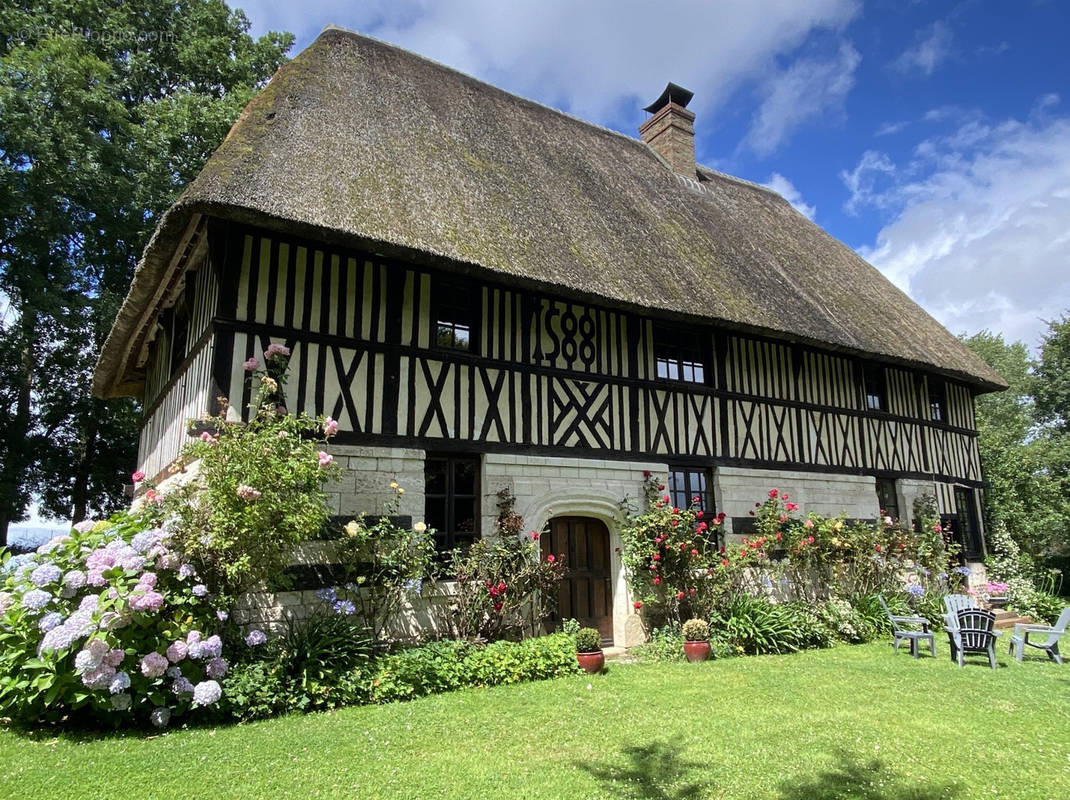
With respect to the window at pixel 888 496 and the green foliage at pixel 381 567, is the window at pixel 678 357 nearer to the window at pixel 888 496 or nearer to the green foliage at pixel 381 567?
the green foliage at pixel 381 567

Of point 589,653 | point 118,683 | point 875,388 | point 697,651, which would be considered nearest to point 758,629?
point 697,651

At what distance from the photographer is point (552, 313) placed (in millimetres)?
9070

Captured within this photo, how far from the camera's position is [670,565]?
350 inches

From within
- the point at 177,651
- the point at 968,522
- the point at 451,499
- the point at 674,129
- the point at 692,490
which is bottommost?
the point at 177,651

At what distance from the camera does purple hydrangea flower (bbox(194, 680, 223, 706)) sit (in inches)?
196

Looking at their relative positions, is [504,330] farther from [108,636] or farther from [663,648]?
[108,636]

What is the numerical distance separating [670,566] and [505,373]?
3.36 meters

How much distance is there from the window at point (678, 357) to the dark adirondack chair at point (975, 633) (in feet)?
15.2

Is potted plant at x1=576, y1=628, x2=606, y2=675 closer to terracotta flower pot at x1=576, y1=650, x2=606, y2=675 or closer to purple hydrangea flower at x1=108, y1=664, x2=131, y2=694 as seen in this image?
terracotta flower pot at x1=576, y1=650, x2=606, y2=675

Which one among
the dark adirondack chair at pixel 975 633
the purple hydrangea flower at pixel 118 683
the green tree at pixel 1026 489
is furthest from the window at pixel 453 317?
the green tree at pixel 1026 489

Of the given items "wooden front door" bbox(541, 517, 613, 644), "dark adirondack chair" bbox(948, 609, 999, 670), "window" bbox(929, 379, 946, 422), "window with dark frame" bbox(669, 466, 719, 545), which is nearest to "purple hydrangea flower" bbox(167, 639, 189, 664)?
"wooden front door" bbox(541, 517, 613, 644)

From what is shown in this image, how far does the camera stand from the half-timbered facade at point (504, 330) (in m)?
A: 7.16

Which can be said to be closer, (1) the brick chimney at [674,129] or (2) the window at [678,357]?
(2) the window at [678,357]

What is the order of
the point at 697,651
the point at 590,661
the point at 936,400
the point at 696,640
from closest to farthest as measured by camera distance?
the point at 590,661
the point at 697,651
the point at 696,640
the point at 936,400
